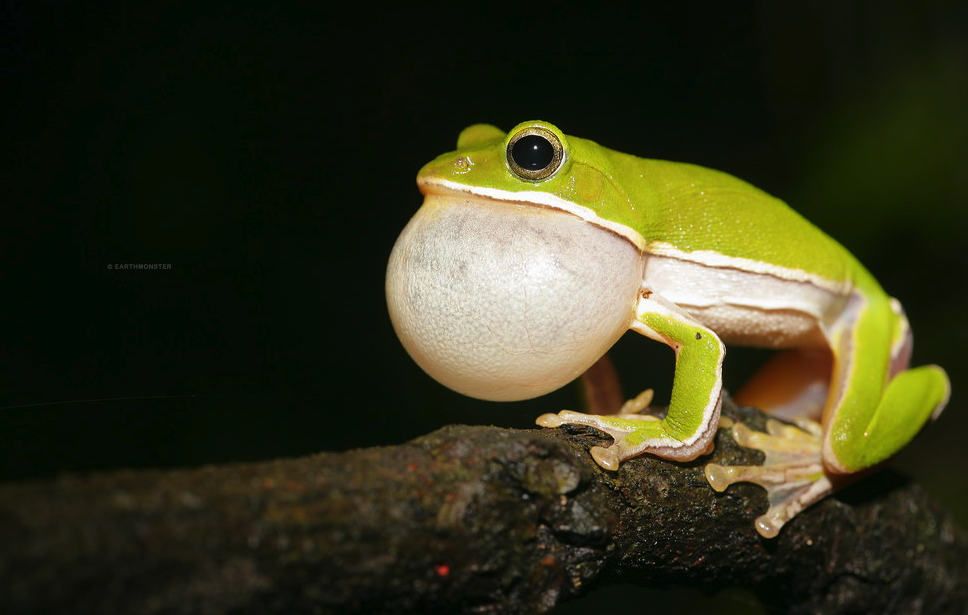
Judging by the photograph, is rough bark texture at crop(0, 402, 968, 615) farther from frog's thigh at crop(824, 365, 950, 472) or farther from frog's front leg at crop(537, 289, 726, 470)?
frog's thigh at crop(824, 365, 950, 472)

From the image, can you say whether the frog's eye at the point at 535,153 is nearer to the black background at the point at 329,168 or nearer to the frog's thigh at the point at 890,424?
the black background at the point at 329,168

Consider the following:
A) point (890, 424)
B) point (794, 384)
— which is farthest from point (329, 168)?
point (890, 424)

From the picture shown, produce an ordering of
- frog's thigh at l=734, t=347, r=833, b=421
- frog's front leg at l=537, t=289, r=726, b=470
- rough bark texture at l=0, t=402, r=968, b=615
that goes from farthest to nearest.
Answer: frog's thigh at l=734, t=347, r=833, b=421, frog's front leg at l=537, t=289, r=726, b=470, rough bark texture at l=0, t=402, r=968, b=615

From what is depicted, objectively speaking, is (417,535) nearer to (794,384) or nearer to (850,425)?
(850,425)

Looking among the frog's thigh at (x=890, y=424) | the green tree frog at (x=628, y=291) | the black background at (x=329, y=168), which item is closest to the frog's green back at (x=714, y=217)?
the green tree frog at (x=628, y=291)

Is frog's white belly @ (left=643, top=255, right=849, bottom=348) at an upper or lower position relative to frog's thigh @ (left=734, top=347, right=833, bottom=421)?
upper

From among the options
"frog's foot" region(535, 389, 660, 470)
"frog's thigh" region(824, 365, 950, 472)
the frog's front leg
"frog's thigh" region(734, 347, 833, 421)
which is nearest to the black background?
"frog's foot" region(535, 389, 660, 470)

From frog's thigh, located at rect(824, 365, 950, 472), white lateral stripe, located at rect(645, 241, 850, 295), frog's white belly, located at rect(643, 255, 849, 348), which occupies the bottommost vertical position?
frog's thigh, located at rect(824, 365, 950, 472)
